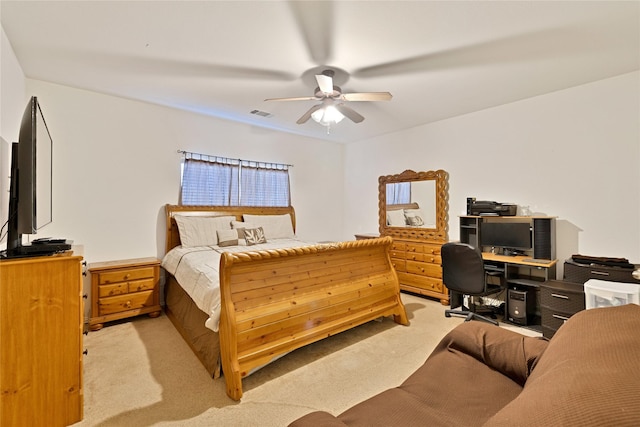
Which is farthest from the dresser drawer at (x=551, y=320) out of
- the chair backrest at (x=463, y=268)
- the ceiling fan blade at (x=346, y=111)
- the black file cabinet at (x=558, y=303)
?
the ceiling fan blade at (x=346, y=111)

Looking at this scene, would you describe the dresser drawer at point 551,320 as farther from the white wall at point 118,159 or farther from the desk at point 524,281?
the white wall at point 118,159

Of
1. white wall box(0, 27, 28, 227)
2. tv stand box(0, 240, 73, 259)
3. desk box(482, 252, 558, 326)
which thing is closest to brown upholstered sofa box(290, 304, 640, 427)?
tv stand box(0, 240, 73, 259)

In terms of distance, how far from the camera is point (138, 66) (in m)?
2.68

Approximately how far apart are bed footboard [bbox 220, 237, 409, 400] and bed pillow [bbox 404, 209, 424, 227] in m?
1.48

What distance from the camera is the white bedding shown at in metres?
2.21

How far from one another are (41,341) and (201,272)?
1.14 metres

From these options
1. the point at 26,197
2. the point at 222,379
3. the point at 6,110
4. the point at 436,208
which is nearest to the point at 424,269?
the point at 436,208

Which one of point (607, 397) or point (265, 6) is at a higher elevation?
point (265, 6)

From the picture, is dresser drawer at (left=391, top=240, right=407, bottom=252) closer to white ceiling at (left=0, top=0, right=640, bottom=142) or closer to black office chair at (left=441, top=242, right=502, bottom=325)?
black office chair at (left=441, top=242, right=502, bottom=325)

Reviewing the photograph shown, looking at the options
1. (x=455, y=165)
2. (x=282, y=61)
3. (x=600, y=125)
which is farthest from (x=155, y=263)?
(x=600, y=125)

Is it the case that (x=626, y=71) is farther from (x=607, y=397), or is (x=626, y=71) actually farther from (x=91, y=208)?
(x=91, y=208)

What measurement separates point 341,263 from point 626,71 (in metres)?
3.37

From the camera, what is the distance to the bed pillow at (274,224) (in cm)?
438

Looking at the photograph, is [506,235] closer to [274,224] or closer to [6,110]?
[274,224]
